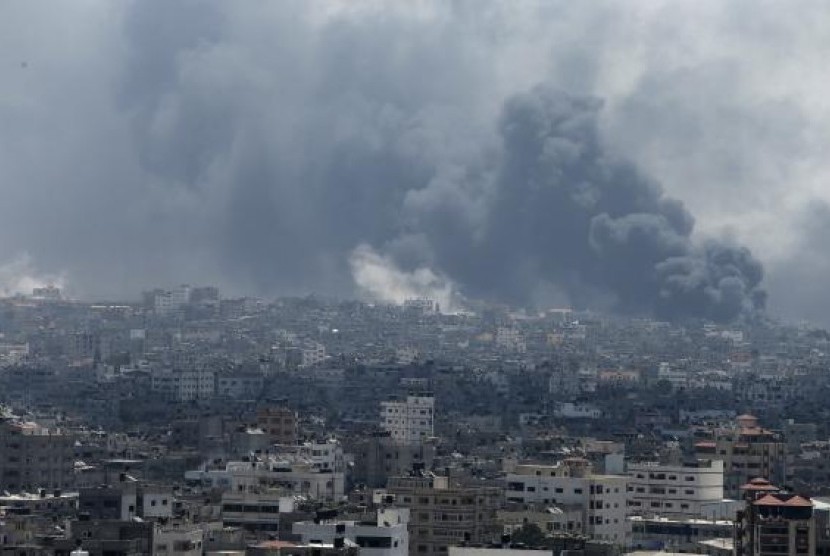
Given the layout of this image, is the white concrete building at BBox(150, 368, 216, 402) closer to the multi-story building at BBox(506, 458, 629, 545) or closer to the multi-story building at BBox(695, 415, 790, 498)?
the multi-story building at BBox(695, 415, 790, 498)

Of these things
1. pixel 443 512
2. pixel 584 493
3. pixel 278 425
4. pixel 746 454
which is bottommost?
pixel 443 512

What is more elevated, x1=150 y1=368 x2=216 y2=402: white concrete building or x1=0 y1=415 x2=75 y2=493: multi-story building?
x1=150 y1=368 x2=216 y2=402: white concrete building

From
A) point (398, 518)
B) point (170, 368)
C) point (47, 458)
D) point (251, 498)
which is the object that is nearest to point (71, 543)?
point (398, 518)

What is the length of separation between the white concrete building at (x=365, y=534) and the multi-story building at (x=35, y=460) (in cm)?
2004

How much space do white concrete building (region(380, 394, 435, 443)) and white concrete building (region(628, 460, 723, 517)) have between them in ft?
73.9

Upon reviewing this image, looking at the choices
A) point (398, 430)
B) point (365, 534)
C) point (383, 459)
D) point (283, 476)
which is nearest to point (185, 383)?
point (398, 430)

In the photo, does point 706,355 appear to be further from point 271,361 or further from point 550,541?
point 550,541

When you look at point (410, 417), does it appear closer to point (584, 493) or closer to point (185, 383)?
point (185, 383)

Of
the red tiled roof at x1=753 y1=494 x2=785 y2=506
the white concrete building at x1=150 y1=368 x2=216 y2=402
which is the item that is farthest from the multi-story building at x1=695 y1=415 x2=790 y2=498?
the white concrete building at x1=150 y1=368 x2=216 y2=402

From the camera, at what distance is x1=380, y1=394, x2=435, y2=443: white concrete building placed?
332 feet

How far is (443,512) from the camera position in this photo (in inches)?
2530

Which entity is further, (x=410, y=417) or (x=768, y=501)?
(x=410, y=417)

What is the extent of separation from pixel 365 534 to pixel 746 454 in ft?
107

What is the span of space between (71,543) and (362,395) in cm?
7000
